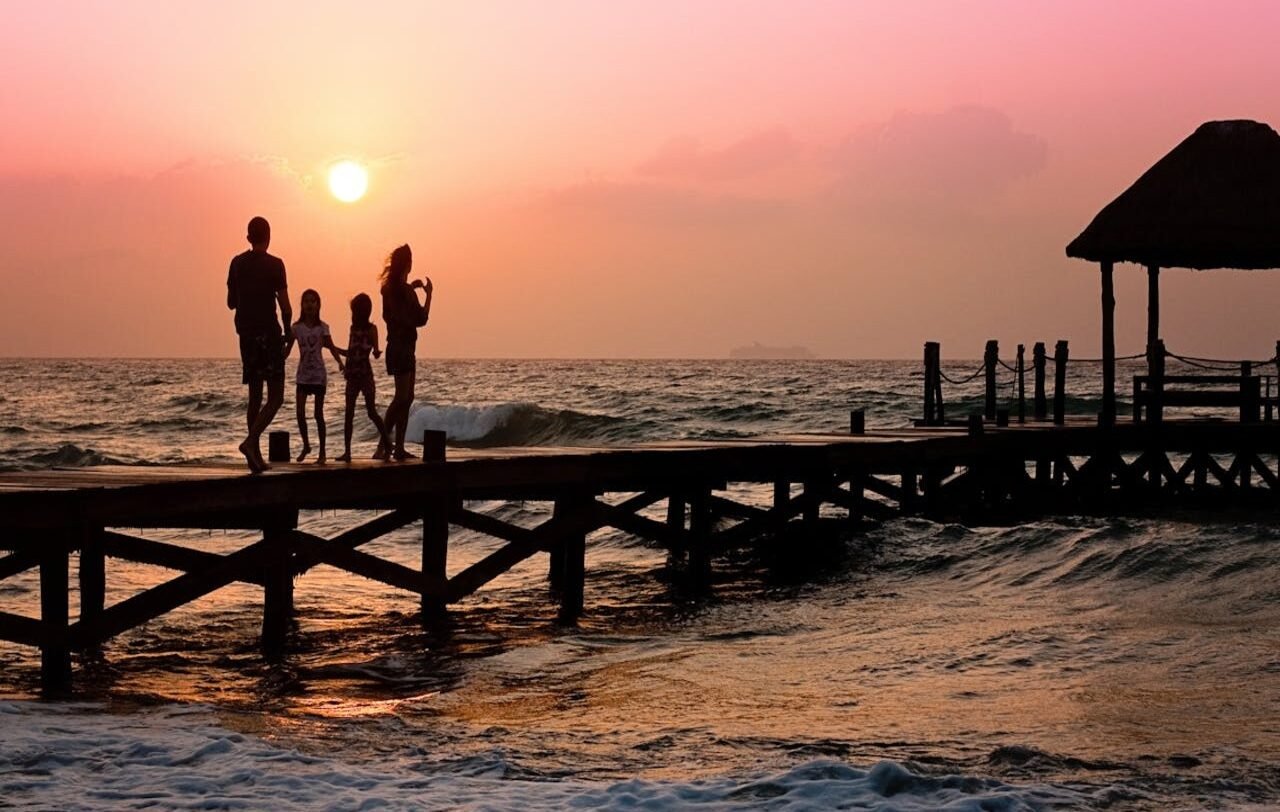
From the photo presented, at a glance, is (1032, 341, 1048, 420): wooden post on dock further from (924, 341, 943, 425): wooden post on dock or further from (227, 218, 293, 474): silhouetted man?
(227, 218, 293, 474): silhouetted man

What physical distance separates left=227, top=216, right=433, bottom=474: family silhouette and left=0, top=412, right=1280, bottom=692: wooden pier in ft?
1.79

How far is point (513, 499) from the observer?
15.0 meters

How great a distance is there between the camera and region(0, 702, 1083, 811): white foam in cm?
776

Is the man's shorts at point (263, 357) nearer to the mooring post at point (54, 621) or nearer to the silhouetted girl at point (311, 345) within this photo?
the mooring post at point (54, 621)

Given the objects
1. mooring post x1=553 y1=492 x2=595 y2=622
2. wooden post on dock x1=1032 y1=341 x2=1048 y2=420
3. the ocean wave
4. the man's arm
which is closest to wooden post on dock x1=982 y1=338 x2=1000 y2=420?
wooden post on dock x1=1032 y1=341 x2=1048 y2=420

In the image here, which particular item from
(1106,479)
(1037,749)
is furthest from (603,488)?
(1106,479)

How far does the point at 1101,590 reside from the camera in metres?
15.6

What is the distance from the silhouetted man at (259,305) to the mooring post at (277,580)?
5.10 ft

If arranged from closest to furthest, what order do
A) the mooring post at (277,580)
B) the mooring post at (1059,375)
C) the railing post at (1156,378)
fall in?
the mooring post at (277,580), the railing post at (1156,378), the mooring post at (1059,375)

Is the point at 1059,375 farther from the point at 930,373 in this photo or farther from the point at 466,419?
the point at 466,419

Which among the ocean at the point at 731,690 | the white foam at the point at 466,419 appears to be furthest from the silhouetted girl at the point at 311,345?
the white foam at the point at 466,419

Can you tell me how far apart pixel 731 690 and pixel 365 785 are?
334cm

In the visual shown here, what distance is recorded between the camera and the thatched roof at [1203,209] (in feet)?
74.2

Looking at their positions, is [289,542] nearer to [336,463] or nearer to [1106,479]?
[336,463]
